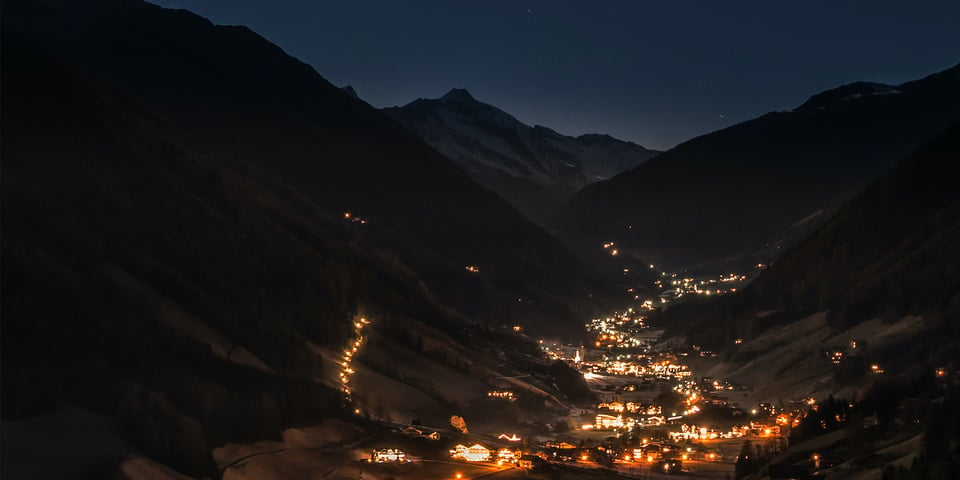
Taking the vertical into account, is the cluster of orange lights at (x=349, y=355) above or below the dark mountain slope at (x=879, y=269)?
below

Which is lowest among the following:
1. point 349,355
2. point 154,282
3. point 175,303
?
point 175,303

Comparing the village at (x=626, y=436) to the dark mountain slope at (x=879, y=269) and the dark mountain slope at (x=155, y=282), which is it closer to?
the dark mountain slope at (x=155, y=282)

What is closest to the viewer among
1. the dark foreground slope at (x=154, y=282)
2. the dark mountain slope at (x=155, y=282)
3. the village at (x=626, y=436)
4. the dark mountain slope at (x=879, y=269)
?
the dark foreground slope at (x=154, y=282)

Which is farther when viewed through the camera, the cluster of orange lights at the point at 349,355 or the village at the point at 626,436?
the cluster of orange lights at the point at 349,355

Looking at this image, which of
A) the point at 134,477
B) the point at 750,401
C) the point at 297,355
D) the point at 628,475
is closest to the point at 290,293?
the point at 297,355

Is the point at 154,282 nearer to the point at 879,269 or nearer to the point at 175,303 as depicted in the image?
the point at 175,303

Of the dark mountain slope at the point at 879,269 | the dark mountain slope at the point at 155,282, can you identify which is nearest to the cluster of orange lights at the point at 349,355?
the dark mountain slope at the point at 155,282

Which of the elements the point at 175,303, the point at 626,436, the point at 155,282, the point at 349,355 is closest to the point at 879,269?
the point at 626,436

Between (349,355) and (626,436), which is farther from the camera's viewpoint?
(349,355)
